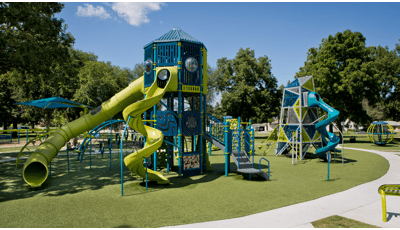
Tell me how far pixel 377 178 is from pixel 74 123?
16.3 meters

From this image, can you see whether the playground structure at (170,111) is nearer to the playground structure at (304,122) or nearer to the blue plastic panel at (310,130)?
the playground structure at (304,122)

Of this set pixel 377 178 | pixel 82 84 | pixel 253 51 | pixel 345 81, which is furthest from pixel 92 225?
pixel 253 51

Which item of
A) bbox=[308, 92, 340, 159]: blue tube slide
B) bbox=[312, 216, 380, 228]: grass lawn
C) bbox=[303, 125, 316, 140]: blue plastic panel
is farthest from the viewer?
bbox=[303, 125, 316, 140]: blue plastic panel

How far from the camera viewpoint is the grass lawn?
6.46 meters

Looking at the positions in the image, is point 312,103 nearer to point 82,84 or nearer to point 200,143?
point 200,143

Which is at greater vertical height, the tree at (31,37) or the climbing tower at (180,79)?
the tree at (31,37)

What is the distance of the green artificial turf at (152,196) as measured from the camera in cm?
713

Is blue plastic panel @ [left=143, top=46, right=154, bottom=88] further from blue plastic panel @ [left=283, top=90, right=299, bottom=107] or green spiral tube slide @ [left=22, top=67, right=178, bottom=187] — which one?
blue plastic panel @ [left=283, top=90, right=299, bottom=107]

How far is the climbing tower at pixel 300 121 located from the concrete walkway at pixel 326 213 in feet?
31.4

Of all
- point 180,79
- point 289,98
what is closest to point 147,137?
point 180,79

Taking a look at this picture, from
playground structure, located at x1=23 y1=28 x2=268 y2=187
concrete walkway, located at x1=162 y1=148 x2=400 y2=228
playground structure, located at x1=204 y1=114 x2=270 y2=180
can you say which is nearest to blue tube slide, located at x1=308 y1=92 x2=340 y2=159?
playground structure, located at x1=204 y1=114 x2=270 y2=180

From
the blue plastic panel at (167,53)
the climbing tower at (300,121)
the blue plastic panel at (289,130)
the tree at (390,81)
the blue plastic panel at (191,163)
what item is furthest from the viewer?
the tree at (390,81)

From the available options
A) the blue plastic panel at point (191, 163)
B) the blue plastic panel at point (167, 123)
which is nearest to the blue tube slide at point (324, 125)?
the blue plastic panel at point (191, 163)

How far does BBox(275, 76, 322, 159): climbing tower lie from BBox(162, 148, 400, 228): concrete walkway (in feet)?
31.4
